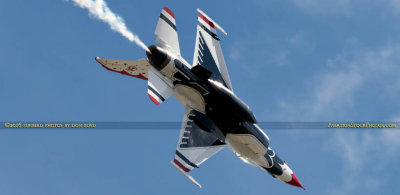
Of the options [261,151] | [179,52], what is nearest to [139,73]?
[179,52]

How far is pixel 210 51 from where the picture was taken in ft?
131

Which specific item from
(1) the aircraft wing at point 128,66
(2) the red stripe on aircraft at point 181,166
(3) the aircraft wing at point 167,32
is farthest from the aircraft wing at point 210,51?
(2) the red stripe on aircraft at point 181,166

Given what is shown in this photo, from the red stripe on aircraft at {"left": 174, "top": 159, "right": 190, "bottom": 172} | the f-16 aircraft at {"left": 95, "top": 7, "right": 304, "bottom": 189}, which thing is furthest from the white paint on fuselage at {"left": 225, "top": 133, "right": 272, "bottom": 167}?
the red stripe on aircraft at {"left": 174, "top": 159, "right": 190, "bottom": 172}

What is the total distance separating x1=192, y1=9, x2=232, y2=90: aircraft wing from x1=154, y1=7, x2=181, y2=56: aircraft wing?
1.91 metres

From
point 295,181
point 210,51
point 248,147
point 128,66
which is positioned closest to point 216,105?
point 248,147

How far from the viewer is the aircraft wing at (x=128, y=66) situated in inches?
1497

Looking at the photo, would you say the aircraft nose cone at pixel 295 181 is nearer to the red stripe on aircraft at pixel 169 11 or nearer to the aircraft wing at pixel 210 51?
the aircraft wing at pixel 210 51

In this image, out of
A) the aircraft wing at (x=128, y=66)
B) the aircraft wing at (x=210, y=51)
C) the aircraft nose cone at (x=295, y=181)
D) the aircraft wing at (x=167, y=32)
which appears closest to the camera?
the aircraft wing at (x=167, y=32)

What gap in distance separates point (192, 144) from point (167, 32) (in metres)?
6.29

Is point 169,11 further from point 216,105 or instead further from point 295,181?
point 295,181

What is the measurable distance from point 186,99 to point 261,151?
5.41 meters

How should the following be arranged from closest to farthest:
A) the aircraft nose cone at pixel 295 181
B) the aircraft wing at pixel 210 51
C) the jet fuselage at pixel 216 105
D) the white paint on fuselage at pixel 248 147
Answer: the jet fuselage at pixel 216 105, the white paint on fuselage at pixel 248 147, the aircraft wing at pixel 210 51, the aircraft nose cone at pixel 295 181

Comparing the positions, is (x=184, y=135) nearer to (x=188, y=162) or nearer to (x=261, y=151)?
(x=188, y=162)

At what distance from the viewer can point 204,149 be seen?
39219 mm
